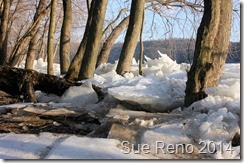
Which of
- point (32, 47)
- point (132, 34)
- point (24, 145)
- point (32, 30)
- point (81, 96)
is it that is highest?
point (32, 30)

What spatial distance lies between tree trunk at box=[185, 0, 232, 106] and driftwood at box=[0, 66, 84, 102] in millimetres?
1622

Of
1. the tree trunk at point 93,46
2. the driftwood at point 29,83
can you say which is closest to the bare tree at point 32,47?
the tree trunk at point 93,46

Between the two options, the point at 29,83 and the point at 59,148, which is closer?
the point at 59,148

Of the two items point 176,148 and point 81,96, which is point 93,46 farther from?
point 176,148

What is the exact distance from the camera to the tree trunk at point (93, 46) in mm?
6188

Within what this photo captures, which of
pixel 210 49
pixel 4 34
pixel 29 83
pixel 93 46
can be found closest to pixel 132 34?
pixel 93 46

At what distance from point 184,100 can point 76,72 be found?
3820 mm

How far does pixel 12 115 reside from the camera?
3775mm

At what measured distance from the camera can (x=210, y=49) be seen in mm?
3555

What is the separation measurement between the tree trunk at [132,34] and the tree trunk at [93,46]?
3.63 ft

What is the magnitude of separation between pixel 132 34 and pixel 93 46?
5.02 ft

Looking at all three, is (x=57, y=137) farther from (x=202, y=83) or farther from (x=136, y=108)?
(x=202, y=83)

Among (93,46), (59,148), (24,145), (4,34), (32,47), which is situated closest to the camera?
(59,148)

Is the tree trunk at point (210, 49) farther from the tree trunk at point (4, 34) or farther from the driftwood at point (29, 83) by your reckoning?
the tree trunk at point (4, 34)
